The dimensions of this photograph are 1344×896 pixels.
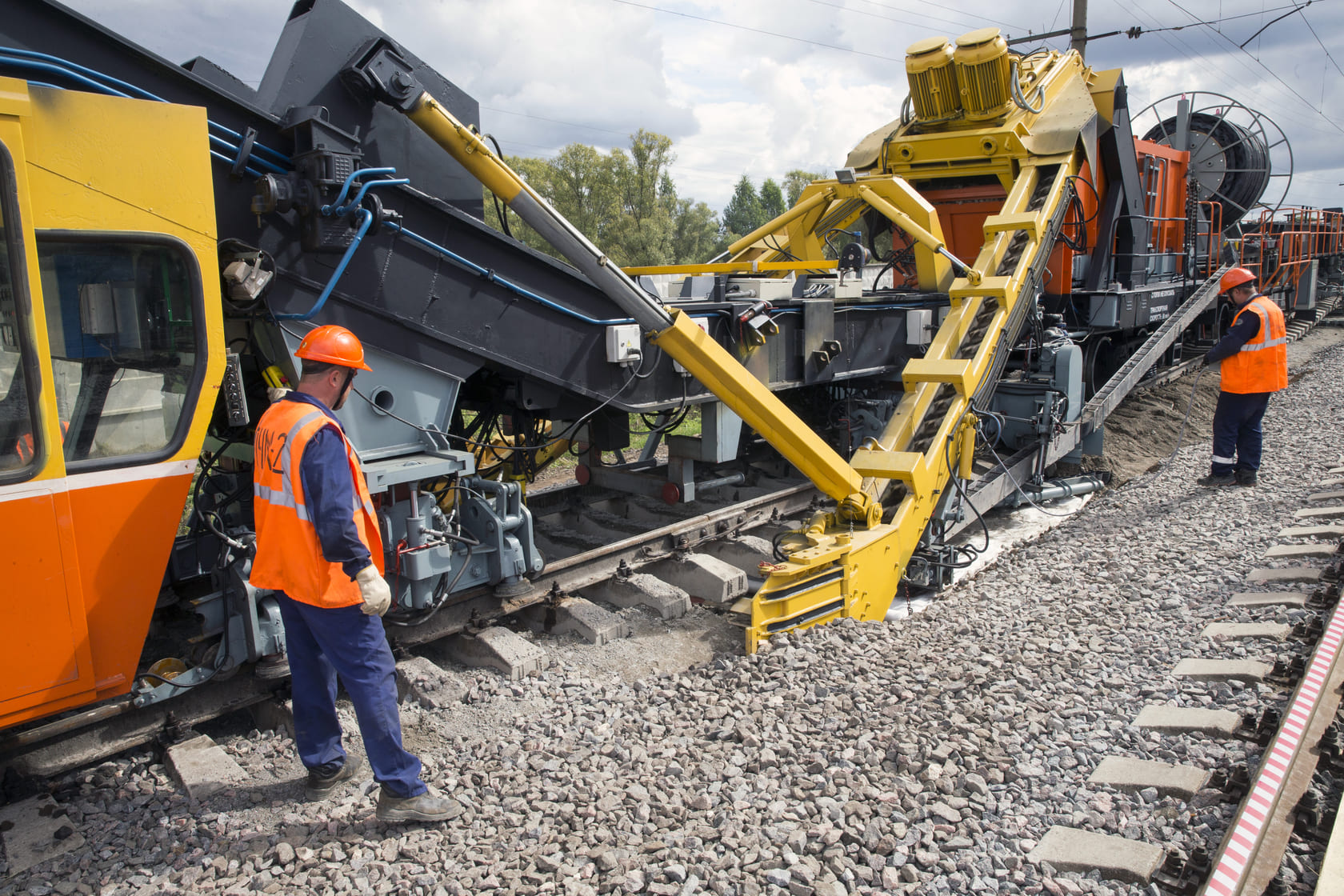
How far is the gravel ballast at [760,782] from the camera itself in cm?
287

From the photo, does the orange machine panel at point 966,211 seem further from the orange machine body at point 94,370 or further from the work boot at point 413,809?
the work boot at point 413,809

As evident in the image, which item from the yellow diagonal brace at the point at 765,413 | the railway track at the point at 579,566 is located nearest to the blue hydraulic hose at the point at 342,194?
the yellow diagonal brace at the point at 765,413

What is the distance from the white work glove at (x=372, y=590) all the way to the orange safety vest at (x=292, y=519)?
2.7 inches

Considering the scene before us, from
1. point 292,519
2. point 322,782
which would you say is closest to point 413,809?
point 322,782

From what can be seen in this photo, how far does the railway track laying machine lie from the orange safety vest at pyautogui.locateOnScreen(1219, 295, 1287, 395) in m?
1.34

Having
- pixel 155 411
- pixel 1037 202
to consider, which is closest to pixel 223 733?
pixel 155 411

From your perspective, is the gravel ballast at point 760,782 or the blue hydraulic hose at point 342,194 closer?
the gravel ballast at point 760,782

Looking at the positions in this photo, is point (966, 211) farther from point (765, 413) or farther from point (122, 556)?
point (122, 556)

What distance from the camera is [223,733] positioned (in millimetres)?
4105

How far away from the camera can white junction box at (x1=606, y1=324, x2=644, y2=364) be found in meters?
4.99

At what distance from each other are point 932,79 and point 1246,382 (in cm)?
380

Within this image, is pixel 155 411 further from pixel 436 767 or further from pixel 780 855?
pixel 780 855

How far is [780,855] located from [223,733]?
8.87 ft

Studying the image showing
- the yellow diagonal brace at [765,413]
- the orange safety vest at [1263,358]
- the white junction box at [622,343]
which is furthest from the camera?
the orange safety vest at [1263,358]
